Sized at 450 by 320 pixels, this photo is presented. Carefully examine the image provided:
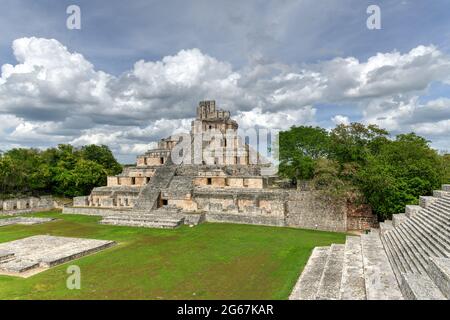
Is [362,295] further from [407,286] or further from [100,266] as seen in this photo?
[100,266]

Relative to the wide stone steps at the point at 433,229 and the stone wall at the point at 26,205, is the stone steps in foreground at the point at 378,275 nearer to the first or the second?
the wide stone steps at the point at 433,229

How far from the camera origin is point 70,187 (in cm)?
2723

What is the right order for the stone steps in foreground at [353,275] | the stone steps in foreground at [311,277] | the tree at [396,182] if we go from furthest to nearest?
the tree at [396,182] < the stone steps in foreground at [311,277] < the stone steps in foreground at [353,275]

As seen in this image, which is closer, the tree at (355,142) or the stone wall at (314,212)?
the stone wall at (314,212)

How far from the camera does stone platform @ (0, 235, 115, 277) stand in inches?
419

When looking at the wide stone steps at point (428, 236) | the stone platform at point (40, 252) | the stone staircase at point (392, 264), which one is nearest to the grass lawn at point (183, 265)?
the stone platform at point (40, 252)

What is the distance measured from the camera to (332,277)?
8805 millimetres

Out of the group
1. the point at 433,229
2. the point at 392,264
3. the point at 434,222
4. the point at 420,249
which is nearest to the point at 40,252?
the point at 392,264

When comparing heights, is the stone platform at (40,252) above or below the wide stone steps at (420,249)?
below

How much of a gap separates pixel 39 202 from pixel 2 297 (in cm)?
1943

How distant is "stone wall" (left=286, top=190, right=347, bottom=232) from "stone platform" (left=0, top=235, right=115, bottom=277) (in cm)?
981

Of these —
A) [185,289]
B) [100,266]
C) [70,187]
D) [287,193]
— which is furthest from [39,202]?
[185,289]

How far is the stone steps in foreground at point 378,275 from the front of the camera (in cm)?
712

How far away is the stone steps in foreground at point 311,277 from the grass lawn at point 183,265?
0.24m
